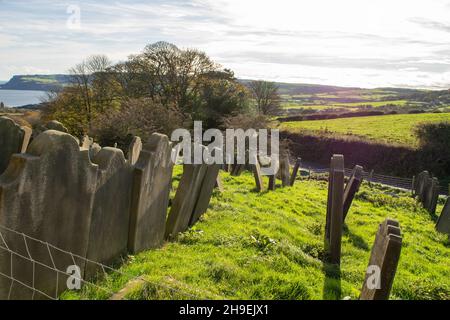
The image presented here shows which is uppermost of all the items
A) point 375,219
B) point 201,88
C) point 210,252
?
point 201,88

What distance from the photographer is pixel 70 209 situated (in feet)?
16.4

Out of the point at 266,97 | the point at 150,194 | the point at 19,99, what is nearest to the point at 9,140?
the point at 150,194

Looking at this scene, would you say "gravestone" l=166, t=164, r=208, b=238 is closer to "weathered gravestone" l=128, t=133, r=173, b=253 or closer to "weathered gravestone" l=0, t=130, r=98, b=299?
"weathered gravestone" l=128, t=133, r=173, b=253

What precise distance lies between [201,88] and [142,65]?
21.9ft

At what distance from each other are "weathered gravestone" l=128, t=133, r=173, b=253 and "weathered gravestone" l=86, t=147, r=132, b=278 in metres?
0.14

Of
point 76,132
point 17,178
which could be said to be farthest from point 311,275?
point 76,132

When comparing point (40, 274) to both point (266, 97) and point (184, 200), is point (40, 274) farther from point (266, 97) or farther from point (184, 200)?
point (266, 97)

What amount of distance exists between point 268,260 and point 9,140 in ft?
18.9

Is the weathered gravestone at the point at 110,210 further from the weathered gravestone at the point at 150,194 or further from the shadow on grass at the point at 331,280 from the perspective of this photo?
the shadow on grass at the point at 331,280

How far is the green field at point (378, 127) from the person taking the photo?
44531 millimetres

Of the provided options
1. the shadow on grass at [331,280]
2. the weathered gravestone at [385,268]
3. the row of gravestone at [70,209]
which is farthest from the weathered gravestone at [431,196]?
the weathered gravestone at [385,268]

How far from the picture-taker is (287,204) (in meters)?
13.3

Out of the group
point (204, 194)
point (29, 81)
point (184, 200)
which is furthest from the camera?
point (29, 81)
